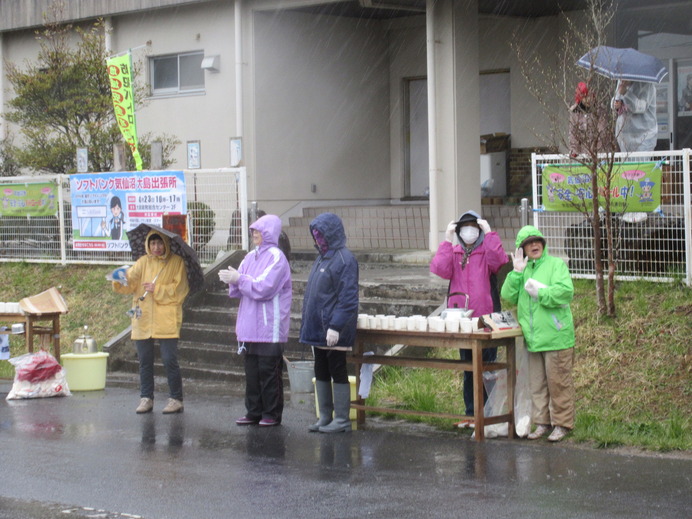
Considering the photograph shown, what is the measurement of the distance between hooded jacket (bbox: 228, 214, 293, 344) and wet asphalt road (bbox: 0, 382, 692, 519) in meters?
0.84

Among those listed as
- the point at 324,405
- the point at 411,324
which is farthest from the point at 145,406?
the point at 411,324

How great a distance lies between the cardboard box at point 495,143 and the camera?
17766 millimetres

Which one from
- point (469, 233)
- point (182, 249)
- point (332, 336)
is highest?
point (469, 233)

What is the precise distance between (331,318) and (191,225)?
6.04 m

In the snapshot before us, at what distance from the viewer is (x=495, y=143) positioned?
17781 millimetres

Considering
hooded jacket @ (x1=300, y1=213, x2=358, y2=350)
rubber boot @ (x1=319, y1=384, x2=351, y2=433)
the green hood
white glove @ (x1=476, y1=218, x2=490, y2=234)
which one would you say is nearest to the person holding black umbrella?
white glove @ (x1=476, y1=218, x2=490, y2=234)

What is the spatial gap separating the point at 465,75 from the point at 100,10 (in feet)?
24.0

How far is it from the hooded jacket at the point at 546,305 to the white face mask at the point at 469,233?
0.50m

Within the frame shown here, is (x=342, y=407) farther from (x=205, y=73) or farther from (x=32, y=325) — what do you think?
(x=205, y=73)

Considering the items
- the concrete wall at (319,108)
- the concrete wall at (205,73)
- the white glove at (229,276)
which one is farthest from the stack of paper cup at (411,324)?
the concrete wall at (205,73)

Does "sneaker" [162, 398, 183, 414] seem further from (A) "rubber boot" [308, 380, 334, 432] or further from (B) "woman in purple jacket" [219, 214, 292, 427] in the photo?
(A) "rubber boot" [308, 380, 334, 432]

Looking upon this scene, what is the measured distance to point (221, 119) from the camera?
693 inches

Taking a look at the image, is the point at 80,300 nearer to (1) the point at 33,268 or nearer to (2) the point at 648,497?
(1) the point at 33,268

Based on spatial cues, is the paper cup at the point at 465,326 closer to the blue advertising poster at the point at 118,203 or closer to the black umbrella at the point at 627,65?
the black umbrella at the point at 627,65
